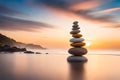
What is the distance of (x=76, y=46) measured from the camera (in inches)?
457

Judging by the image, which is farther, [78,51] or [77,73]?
[78,51]

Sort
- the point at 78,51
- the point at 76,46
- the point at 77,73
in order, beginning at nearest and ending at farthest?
1. the point at 77,73
2. the point at 78,51
3. the point at 76,46

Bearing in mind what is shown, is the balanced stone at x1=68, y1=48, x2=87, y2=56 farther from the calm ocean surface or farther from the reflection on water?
the reflection on water

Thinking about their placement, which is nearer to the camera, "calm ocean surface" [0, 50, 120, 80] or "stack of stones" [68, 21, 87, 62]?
"calm ocean surface" [0, 50, 120, 80]

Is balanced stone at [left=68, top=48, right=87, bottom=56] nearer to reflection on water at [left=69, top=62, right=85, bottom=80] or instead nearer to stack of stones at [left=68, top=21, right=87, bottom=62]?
stack of stones at [left=68, top=21, right=87, bottom=62]

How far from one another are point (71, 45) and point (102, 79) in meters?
6.80

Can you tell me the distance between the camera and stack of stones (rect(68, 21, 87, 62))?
1118 centimetres

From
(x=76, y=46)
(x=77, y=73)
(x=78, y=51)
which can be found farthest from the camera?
(x=76, y=46)

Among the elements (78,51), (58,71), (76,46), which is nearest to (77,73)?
(58,71)

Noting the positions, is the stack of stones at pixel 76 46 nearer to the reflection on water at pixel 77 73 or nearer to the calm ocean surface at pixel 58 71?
the calm ocean surface at pixel 58 71

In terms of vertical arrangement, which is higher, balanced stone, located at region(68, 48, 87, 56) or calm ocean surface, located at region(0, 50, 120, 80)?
balanced stone, located at region(68, 48, 87, 56)

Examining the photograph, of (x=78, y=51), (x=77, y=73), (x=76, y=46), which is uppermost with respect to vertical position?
(x=76, y=46)

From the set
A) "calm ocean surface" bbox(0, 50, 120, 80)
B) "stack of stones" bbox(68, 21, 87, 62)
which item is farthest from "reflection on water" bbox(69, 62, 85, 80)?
"stack of stones" bbox(68, 21, 87, 62)

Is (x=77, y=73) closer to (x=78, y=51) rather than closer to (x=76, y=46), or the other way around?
(x=78, y=51)
